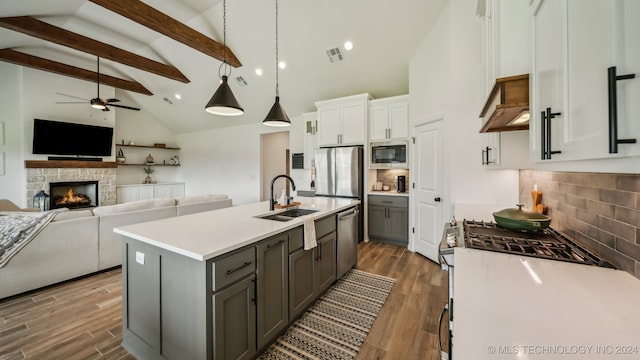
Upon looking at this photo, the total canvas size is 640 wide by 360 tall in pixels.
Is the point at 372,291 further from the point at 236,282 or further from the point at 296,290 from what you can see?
the point at 236,282

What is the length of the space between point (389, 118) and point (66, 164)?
745cm

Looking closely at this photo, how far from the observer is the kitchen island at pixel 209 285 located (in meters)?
1.36

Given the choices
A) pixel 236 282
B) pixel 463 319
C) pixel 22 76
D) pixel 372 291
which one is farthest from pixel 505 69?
pixel 22 76

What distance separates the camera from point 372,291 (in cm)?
264

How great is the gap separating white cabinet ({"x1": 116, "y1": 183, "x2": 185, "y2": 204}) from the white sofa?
4665 mm

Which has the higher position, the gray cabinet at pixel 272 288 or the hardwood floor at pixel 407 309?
the gray cabinet at pixel 272 288

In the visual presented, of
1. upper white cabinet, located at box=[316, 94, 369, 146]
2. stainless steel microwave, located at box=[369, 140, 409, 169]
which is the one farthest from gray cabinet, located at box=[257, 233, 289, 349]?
upper white cabinet, located at box=[316, 94, 369, 146]

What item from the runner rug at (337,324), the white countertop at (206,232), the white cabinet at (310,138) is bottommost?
the runner rug at (337,324)

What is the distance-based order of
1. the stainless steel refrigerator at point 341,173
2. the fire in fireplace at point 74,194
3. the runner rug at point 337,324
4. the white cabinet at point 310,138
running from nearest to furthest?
the runner rug at point 337,324, the stainless steel refrigerator at point 341,173, the white cabinet at point 310,138, the fire in fireplace at point 74,194

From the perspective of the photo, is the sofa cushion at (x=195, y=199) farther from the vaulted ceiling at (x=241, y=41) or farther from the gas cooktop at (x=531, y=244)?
the gas cooktop at (x=531, y=244)

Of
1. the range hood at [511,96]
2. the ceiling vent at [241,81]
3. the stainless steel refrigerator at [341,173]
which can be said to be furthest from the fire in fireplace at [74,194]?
the range hood at [511,96]

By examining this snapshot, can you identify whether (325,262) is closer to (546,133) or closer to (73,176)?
(546,133)

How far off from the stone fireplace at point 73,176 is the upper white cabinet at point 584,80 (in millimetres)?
8309

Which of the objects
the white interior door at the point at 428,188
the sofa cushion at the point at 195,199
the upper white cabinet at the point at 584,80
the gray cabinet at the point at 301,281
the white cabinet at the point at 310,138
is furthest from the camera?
the white cabinet at the point at 310,138
